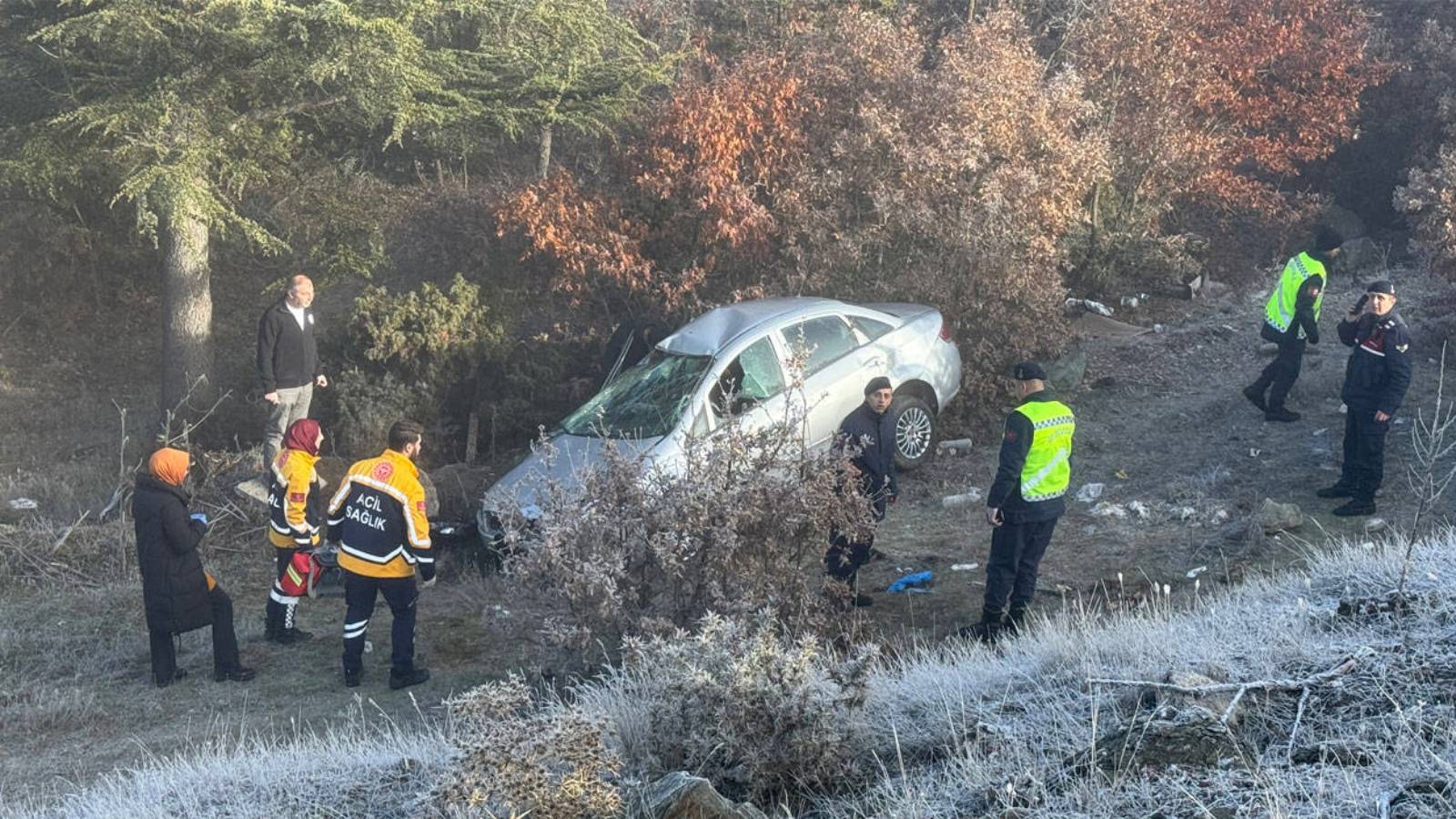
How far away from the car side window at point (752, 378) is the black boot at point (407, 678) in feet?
9.65

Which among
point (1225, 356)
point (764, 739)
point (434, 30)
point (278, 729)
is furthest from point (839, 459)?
point (434, 30)

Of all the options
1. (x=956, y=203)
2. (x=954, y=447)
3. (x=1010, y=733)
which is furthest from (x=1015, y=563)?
(x=956, y=203)

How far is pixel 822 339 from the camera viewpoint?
1002 cm

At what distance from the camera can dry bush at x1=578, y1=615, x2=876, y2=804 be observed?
449 centimetres

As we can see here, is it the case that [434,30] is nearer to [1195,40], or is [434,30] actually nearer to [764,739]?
[1195,40]

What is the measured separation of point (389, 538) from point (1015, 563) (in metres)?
3.51

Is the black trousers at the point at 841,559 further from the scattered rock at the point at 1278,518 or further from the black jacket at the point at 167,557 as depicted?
the black jacket at the point at 167,557

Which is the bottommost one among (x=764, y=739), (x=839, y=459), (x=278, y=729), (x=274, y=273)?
(x=278, y=729)

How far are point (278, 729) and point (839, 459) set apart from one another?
3.32 metres

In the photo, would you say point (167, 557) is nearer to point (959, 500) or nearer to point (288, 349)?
point (288, 349)

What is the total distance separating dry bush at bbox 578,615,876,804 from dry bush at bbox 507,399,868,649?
43.1 inches

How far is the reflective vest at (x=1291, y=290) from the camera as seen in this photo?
1028 cm

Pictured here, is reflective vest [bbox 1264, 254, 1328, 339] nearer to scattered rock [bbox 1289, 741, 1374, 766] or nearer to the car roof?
the car roof

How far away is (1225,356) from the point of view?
13.0m
